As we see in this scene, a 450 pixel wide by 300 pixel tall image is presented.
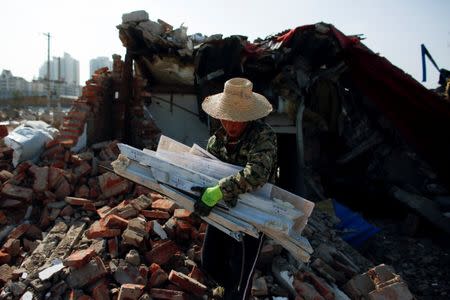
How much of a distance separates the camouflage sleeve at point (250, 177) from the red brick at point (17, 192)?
325 centimetres

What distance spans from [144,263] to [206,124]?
4368 mm

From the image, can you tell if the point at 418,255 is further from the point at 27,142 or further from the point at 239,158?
the point at 27,142

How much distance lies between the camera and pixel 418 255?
5633 millimetres

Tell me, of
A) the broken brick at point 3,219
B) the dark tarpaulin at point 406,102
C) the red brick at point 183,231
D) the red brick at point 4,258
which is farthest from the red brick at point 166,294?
the dark tarpaulin at point 406,102

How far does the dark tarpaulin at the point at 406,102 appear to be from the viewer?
6504mm

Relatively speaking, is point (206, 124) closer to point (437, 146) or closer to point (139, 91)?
point (139, 91)

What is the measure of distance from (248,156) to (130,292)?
4.75 feet

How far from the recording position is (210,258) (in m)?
2.81

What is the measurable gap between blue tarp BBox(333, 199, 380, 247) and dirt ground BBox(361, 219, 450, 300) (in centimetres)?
20

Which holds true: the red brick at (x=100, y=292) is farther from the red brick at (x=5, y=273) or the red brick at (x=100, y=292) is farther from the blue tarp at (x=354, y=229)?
the blue tarp at (x=354, y=229)

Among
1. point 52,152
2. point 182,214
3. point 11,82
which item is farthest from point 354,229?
point 11,82

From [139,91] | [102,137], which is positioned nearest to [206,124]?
[139,91]

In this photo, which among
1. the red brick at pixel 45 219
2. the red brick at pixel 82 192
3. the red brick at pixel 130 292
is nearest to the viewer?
the red brick at pixel 130 292

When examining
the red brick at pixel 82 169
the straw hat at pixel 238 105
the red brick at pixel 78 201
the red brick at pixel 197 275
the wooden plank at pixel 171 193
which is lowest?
the red brick at pixel 197 275
